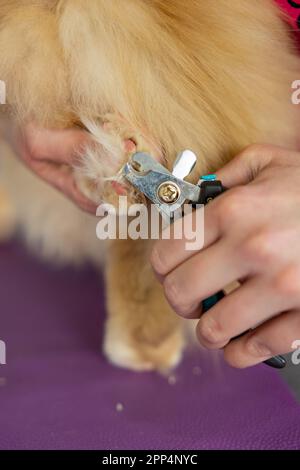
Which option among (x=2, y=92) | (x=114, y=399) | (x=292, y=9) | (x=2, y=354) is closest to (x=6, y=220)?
(x=2, y=354)

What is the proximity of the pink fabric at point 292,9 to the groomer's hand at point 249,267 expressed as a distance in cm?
23

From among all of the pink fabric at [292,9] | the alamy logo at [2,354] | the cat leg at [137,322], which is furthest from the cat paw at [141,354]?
the pink fabric at [292,9]

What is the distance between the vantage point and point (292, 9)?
2.34 feet

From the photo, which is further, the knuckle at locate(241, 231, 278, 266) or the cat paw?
the cat paw

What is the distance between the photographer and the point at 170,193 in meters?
0.55

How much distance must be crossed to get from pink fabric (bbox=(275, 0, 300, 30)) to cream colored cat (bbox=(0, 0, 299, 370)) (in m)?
0.03

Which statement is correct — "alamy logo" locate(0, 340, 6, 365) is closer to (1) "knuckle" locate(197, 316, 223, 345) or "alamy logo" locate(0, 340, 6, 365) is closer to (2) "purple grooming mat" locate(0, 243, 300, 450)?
(2) "purple grooming mat" locate(0, 243, 300, 450)

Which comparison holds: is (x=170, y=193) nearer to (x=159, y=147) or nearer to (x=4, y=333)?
(x=159, y=147)

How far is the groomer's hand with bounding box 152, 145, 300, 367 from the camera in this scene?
0.48 metres

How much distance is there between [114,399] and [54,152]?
38 centimetres

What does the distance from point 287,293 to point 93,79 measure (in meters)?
0.30

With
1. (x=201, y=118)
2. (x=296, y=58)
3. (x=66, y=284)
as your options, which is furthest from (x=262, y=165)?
(x=66, y=284)

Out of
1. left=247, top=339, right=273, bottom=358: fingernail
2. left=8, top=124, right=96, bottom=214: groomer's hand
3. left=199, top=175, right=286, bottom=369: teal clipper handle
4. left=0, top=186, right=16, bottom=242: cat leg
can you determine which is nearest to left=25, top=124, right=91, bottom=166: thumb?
left=8, top=124, right=96, bottom=214: groomer's hand

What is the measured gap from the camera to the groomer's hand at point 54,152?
2.18 feet
